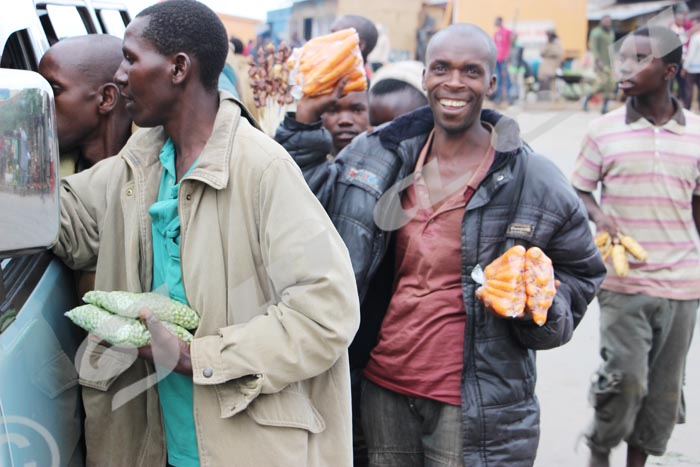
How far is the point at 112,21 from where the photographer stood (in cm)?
325

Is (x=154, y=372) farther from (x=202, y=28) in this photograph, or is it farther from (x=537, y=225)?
(x=537, y=225)

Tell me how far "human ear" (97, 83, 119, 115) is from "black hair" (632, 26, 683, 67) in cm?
284

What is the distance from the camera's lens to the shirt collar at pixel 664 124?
13.5 feet

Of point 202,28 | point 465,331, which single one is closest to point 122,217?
point 202,28

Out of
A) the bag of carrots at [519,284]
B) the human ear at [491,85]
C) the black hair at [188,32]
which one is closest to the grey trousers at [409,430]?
the bag of carrots at [519,284]

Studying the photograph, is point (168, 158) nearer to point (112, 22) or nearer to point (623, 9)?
point (112, 22)

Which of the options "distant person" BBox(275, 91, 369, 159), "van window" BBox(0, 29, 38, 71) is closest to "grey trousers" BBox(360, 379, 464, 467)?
"distant person" BBox(275, 91, 369, 159)

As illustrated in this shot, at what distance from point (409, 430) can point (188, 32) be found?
1.57 metres

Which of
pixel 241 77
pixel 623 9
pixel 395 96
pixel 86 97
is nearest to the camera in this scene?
pixel 86 97

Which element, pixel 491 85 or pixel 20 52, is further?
pixel 491 85

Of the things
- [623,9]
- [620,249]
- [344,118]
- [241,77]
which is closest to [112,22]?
[344,118]

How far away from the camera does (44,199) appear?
1.47m

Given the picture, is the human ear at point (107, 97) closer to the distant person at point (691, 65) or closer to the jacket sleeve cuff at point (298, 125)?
the jacket sleeve cuff at point (298, 125)

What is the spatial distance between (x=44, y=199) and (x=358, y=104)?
2.50m
